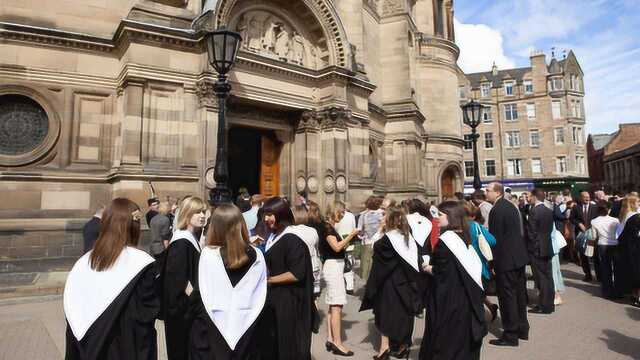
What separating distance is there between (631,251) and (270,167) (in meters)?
12.7

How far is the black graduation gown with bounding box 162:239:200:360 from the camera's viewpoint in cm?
327

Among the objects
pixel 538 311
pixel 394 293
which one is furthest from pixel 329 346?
pixel 538 311

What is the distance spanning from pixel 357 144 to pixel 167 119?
8.91 metres

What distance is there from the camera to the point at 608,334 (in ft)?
19.8

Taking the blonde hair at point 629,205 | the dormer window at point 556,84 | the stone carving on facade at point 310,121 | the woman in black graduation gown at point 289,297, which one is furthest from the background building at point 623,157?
the woman in black graduation gown at point 289,297

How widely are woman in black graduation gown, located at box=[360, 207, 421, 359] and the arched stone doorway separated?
23752mm

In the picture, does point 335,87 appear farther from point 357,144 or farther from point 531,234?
point 531,234

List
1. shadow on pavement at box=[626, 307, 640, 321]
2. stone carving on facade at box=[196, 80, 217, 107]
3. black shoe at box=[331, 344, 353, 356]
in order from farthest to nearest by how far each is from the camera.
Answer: stone carving on facade at box=[196, 80, 217, 107] < shadow on pavement at box=[626, 307, 640, 321] < black shoe at box=[331, 344, 353, 356]

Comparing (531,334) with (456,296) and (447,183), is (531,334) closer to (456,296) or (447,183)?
(456,296)

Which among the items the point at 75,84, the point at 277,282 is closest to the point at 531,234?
the point at 277,282

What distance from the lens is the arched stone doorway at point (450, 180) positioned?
91.6ft

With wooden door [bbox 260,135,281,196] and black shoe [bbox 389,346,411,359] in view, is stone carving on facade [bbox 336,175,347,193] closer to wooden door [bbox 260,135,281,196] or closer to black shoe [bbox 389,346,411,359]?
wooden door [bbox 260,135,281,196]

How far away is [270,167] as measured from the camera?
16938 millimetres

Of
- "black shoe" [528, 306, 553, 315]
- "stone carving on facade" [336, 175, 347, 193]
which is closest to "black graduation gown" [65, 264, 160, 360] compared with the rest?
"black shoe" [528, 306, 553, 315]
